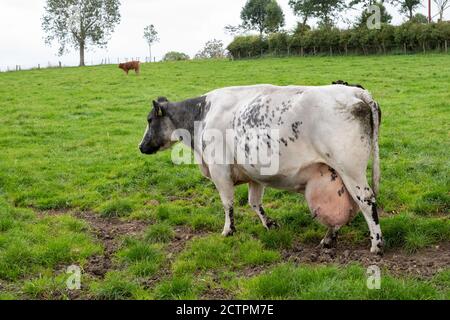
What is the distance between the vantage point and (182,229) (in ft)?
28.3

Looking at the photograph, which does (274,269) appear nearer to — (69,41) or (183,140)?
(183,140)

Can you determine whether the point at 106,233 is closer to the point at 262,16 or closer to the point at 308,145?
the point at 308,145

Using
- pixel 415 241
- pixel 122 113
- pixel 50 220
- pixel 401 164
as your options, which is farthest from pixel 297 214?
pixel 122 113

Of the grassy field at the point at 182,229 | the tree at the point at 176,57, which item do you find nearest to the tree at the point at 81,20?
the tree at the point at 176,57

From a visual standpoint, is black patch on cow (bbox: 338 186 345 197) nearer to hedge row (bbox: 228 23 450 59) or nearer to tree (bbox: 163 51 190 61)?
hedge row (bbox: 228 23 450 59)

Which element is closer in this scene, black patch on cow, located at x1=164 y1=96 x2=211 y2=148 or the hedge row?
black patch on cow, located at x1=164 y1=96 x2=211 y2=148

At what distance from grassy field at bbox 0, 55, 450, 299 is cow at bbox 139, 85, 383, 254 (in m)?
0.60

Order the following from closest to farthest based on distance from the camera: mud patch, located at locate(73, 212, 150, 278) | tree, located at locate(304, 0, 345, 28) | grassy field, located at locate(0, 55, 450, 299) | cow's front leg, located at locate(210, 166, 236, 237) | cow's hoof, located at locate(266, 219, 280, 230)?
1. grassy field, located at locate(0, 55, 450, 299)
2. mud patch, located at locate(73, 212, 150, 278)
3. cow's front leg, located at locate(210, 166, 236, 237)
4. cow's hoof, located at locate(266, 219, 280, 230)
5. tree, located at locate(304, 0, 345, 28)

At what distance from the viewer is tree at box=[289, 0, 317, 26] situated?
65.0 meters

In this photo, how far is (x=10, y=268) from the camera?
279 inches

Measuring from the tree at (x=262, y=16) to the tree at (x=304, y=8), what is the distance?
844cm

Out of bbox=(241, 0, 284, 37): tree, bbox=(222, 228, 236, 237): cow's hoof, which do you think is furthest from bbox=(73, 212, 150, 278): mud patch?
bbox=(241, 0, 284, 37): tree

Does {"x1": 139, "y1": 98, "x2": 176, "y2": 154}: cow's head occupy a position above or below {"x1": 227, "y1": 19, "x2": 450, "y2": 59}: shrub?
below

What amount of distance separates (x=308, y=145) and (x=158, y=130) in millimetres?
3187
